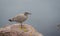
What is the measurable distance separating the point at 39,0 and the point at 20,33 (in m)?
1.28

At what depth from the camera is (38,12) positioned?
2.38 meters

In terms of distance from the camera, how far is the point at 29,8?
2.36 meters

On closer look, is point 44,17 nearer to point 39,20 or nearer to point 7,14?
point 39,20

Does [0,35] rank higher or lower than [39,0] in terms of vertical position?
lower

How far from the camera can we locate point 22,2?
235 centimetres

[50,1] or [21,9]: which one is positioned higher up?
[50,1]

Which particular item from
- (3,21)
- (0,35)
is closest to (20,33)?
(0,35)

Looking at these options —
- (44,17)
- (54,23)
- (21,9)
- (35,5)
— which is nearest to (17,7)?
(21,9)

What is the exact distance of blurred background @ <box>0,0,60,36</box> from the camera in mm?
2312

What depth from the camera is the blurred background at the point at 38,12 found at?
2.31m

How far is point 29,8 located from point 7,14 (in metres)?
0.40

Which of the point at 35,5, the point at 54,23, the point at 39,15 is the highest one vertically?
the point at 35,5

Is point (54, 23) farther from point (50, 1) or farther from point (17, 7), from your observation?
point (17, 7)

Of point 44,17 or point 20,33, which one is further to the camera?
point 44,17
